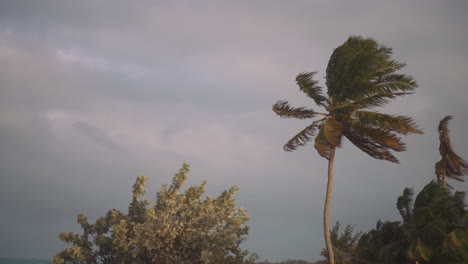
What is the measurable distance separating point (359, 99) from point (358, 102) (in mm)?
167

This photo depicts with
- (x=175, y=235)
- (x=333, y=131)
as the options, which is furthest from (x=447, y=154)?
(x=175, y=235)

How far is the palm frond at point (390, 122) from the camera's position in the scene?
18375mm

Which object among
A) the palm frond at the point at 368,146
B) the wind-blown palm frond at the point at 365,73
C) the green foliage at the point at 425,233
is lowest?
the green foliage at the point at 425,233

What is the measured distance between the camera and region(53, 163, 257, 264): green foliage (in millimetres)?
15422

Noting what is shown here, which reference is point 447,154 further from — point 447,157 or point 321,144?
point 321,144

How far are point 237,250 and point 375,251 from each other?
7.75 metres

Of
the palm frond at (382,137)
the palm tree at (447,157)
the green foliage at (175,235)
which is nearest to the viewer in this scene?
the green foliage at (175,235)

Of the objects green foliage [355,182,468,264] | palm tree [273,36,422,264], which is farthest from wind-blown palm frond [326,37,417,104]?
green foliage [355,182,468,264]

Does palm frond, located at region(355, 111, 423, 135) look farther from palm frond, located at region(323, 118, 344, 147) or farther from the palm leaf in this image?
the palm leaf

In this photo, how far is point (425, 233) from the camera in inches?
691

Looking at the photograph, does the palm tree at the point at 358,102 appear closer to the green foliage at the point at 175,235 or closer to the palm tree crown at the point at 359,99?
the palm tree crown at the point at 359,99

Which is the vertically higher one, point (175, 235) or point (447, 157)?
point (447, 157)

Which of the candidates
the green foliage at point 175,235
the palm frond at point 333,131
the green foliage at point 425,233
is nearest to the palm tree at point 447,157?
the green foliage at point 425,233

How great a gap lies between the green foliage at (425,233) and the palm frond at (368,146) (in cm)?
267
